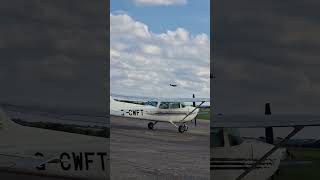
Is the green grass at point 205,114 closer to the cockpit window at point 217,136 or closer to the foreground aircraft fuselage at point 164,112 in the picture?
the foreground aircraft fuselage at point 164,112

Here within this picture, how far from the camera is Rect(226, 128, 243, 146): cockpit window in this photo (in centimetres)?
313

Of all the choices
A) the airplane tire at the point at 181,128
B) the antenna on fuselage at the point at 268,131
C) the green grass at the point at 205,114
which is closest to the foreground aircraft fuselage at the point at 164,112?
the green grass at the point at 205,114

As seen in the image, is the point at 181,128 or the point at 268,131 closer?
the point at 268,131

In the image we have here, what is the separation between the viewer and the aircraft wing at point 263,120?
3.06 meters

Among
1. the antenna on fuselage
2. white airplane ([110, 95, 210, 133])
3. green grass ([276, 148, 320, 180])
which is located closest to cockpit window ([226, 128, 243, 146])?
the antenna on fuselage

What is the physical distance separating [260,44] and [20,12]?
183cm

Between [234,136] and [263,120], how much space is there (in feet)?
0.74

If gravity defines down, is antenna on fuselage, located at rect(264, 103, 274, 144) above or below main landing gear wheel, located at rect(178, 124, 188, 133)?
above

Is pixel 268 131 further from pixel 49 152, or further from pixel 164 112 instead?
pixel 164 112

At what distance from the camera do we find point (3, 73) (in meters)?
3.51

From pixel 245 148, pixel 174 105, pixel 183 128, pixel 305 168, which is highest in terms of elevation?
pixel 174 105

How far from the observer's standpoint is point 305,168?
310 centimetres

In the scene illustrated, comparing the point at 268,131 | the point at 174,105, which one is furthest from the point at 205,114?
the point at 268,131

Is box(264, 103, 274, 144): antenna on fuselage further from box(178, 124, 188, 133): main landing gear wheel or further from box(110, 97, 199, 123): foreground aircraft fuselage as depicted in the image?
box(110, 97, 199, 123): foreground aircraft fuselage
